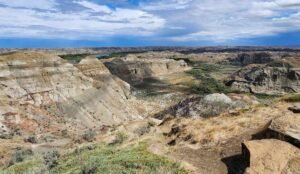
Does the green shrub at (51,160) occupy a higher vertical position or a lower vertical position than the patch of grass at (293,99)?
lower

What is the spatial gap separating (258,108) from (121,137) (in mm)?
6303

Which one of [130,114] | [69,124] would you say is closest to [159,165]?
[69,124]

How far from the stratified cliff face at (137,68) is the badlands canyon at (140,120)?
373 millimetres

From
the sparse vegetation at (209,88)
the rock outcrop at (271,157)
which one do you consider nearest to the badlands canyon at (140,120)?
the rock outcrop at (271,157)

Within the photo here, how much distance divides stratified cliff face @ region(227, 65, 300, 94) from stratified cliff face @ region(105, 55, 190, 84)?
2807cm

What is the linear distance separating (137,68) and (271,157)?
104m

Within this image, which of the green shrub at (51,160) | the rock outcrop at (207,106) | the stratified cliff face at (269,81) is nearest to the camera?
the green shrub at (51,160)

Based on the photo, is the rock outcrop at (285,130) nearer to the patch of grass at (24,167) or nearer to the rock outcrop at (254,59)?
the patch of grass at (24,167)

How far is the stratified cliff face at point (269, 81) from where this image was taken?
87688 millimetres

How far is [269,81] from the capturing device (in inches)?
3543

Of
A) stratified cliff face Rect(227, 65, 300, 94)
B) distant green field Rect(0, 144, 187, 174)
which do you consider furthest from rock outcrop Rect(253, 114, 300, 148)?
stratified cliff face Rect(227, 65, 300, 94)

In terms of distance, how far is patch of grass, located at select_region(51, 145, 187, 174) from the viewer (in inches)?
484

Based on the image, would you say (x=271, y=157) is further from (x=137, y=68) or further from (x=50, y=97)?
(x=137, y=68)

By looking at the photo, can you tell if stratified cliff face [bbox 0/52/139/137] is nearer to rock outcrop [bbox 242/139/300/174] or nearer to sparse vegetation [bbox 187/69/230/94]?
sparse vegetation [bbox 187/69/230/94]
